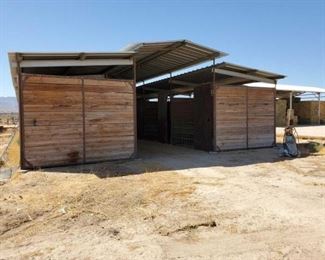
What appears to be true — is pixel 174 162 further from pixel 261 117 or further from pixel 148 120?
pixel 148 120

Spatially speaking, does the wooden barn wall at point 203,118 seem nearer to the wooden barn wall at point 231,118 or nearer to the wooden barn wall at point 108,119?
the wooden barn wall at point 231,118

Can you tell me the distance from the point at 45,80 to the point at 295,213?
6.86 m

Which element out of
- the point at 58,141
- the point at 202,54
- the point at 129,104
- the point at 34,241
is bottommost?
the point at 34,241

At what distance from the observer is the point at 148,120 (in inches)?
734

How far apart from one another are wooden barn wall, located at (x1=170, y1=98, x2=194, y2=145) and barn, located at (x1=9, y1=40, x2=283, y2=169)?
4 centimetres

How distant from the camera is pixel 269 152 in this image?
12.3m

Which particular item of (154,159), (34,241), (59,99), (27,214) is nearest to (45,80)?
(59,99)

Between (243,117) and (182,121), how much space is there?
3.19 meters

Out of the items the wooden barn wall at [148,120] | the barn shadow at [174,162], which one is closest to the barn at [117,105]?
the barn shadow at [174,162]

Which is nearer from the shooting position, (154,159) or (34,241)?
(34,241)

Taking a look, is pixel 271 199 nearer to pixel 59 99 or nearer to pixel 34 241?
pixel 34 241

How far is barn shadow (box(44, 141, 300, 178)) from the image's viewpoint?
898 cm

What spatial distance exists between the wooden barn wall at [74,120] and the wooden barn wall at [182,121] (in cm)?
460

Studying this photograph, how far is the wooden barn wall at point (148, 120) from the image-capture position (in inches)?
704
